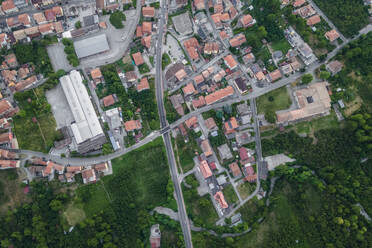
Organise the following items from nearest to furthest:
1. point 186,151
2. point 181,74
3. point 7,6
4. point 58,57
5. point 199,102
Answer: point 186,151 < point 199,102 < point 181,74 < point 7,6 < point 58,57

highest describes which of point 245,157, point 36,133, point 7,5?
point 7,5

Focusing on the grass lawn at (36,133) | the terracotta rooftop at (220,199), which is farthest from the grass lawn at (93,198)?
the terracotta rooftop at (220,199)

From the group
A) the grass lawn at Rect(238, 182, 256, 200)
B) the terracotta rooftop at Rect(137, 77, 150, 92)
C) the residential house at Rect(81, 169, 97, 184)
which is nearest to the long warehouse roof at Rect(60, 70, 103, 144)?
the residential house at Rect(81, 169, 97, 184)

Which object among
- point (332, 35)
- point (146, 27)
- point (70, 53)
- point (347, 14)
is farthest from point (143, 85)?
point (347, 14)

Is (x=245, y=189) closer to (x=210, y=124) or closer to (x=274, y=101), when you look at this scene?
(x=210, y=124)

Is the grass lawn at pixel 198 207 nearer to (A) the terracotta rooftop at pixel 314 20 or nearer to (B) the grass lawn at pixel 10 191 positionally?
(B) the grass lawn at pixel 10 191

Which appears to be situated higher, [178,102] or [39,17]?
[39,17]

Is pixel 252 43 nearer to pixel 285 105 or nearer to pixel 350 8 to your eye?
pixel 285 105
